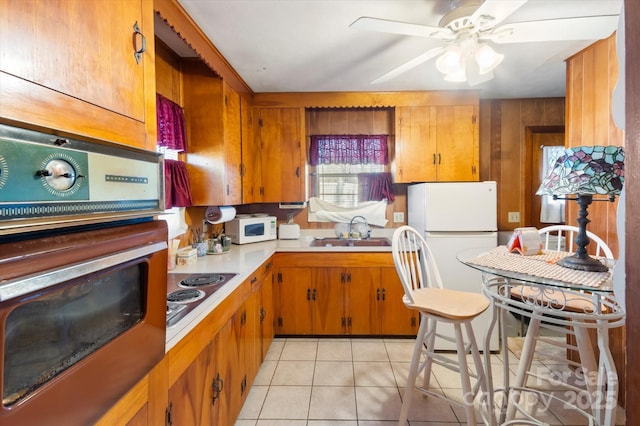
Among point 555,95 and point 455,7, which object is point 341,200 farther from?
point 555,95

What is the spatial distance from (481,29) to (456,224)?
157 centimetres

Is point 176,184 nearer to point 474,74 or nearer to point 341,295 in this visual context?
point 341,295

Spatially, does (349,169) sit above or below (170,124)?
below

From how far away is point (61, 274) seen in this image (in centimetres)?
53

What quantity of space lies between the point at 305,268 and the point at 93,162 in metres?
2.27

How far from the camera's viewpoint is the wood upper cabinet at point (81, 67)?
513 mm

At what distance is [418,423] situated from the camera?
1.77 metres

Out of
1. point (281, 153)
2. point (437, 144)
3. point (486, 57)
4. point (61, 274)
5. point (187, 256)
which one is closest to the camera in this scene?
point (61, 274)

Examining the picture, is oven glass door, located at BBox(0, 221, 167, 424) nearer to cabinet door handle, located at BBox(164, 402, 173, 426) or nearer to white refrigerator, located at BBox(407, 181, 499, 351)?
cabinet door handle, located at BBox(164, 402, 173, 426)

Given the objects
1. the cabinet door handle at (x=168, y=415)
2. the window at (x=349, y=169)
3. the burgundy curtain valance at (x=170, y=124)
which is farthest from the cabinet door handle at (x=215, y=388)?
the window at (x=349, y=169)

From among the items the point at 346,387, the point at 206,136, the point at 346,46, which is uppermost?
the point at 346,46

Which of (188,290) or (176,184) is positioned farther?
(176,184)

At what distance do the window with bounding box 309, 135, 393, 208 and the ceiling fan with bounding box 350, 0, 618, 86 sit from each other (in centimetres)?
151

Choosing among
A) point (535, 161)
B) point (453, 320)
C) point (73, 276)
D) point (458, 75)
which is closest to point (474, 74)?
point (458, 75)
